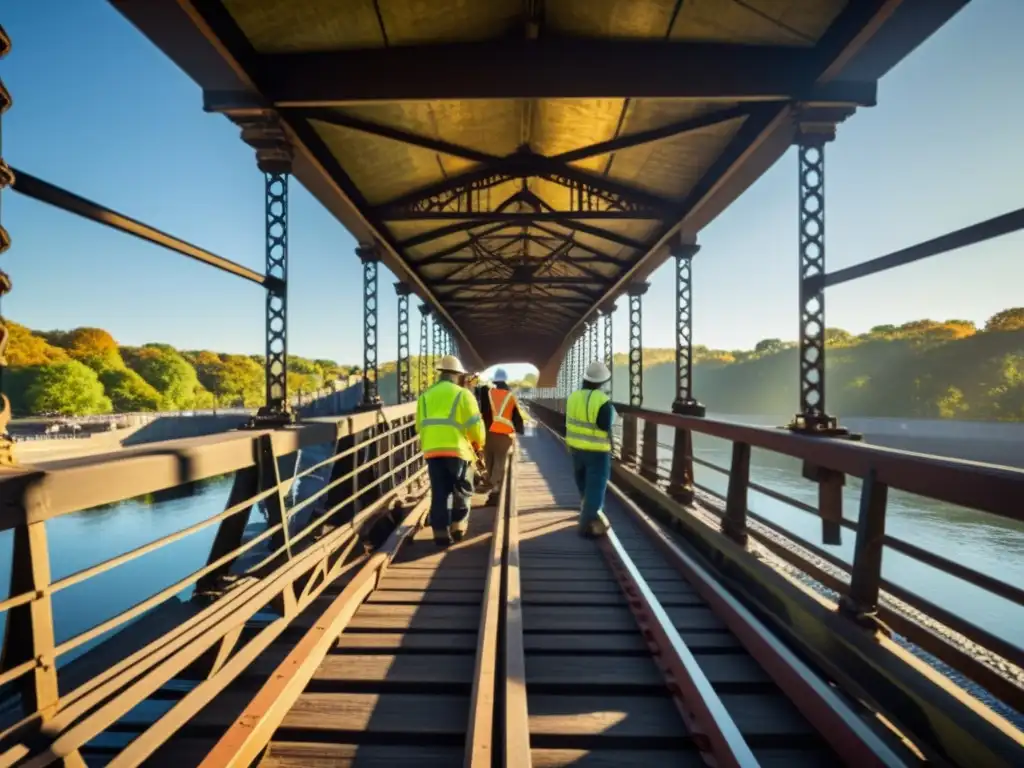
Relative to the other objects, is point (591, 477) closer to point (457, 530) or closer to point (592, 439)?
point (592, 439)

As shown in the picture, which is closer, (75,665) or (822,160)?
(75,665)

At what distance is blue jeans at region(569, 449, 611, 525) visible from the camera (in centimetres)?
605

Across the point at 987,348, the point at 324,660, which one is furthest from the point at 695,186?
the point at 987,348

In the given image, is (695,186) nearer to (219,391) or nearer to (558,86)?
(558,86)

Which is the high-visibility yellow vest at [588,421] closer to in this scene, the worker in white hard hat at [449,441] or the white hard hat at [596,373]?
the white hard hat at [596,373]

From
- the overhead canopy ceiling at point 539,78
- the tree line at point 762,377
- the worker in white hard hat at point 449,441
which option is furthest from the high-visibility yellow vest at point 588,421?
the tree line at point 762,377

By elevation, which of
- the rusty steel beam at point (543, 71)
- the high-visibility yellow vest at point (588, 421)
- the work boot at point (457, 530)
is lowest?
the work boot at point (457, 530)

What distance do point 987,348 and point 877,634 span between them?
4684 inches

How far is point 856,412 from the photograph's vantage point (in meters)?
111

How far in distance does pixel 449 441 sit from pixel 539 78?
389cm

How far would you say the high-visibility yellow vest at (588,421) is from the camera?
5895mm

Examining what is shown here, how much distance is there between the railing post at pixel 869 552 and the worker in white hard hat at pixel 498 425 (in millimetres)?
5407

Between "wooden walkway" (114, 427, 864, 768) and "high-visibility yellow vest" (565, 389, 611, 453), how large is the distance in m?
1.35

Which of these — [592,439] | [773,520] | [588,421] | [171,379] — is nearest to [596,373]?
[588,421]
